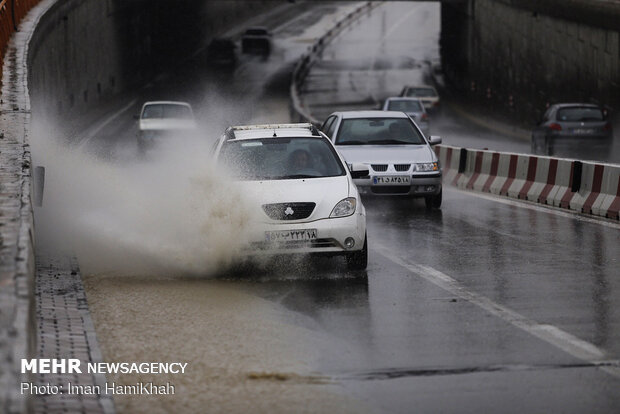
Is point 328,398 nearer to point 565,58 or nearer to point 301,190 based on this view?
point 301,190

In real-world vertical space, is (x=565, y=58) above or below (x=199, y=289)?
below

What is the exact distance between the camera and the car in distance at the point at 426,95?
188 ft

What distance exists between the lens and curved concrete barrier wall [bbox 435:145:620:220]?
18266 mm

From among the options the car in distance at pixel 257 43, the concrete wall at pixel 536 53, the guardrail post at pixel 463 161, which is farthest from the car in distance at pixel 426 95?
the car in distance at pixel 257 43

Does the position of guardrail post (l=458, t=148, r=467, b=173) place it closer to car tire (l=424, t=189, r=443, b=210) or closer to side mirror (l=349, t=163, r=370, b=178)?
car tire (l=424, t=189, r=443, b=210)

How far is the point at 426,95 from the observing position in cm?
5825

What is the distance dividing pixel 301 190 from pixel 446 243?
2786 millimetres

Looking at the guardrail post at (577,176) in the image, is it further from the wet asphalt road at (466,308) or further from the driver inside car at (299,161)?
the driver inside car at (299,161)

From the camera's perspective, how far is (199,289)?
38.3 feet

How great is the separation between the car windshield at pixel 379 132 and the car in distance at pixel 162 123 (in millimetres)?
16974

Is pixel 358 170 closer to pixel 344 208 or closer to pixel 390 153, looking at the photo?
pixel 344 208

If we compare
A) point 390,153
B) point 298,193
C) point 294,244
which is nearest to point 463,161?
point 390,153

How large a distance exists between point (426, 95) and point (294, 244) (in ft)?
153

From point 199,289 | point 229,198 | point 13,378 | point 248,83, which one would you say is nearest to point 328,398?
point 13,378
